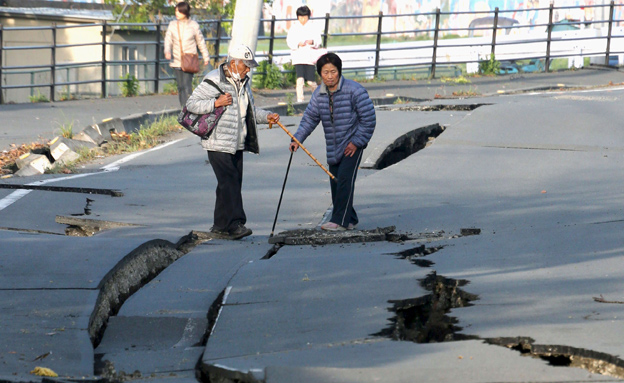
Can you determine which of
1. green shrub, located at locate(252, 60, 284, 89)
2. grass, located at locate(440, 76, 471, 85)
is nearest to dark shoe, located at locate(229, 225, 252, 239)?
green shrub, located at locate(252, 60, 284, 89)

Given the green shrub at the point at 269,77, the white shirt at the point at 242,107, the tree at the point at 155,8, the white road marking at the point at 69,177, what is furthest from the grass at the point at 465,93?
the white shirt at the point at 242,107

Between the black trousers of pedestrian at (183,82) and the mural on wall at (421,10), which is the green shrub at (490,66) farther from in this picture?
the mural on wall at (421,10)

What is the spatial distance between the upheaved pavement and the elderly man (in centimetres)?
29

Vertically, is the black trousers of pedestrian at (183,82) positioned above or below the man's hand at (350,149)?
above

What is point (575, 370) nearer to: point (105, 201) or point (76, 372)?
point (76, 372)

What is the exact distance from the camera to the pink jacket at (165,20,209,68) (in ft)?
46.9

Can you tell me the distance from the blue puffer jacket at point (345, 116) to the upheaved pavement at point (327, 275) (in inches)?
32.1

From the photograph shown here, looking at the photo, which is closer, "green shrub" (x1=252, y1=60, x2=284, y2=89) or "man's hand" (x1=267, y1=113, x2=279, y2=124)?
"man's hand" (x1=267, y1=113, x2=279, y2=124)

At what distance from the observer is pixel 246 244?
7.36 m

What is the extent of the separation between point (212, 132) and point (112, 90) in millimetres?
23937

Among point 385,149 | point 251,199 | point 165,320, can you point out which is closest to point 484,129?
point 385,149

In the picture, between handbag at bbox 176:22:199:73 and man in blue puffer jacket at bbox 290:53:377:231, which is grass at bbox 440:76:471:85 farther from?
man in blue puffer jacket at bbox 290:53:377:231

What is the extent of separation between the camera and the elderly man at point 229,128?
7.46m

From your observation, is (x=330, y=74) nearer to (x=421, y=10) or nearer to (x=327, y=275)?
(x=327, y=275)
